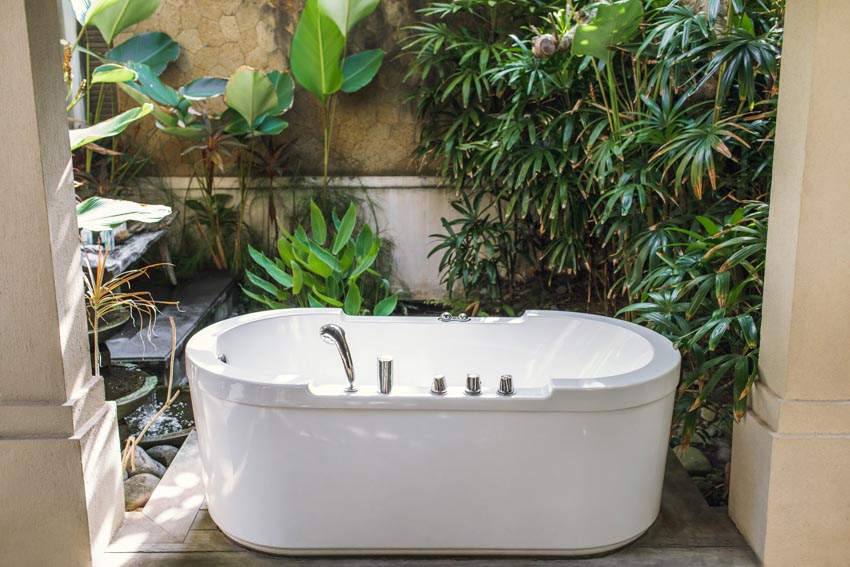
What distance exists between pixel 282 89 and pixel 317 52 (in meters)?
0.39

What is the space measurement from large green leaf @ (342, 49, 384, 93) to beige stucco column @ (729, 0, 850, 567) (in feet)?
10.4

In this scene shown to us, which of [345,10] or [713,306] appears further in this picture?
[345,10]

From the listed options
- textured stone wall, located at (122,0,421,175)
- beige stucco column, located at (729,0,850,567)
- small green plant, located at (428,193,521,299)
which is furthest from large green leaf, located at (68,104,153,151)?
textured stone wall, located at (122,0,421,175)

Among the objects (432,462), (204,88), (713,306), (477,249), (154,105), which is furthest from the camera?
(204,88)

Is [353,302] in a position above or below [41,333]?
below

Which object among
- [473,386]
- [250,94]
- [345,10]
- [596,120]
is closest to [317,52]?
[345,10]

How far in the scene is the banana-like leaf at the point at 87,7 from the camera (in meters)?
3.26

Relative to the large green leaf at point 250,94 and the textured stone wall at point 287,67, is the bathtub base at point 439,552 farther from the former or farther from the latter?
the textured stone wall at point 287,67

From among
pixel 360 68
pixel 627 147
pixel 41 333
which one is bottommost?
pixel 41 333

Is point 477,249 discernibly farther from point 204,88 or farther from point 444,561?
point 444,561

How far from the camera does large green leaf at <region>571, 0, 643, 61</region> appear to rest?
3.08 metres

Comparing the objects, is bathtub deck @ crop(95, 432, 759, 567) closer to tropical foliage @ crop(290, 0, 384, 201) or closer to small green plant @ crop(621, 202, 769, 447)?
small green plant @ crop(621, 202, 769, 447)

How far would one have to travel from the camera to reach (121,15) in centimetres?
448

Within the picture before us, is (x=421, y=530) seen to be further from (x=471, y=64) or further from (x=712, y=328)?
(x=471, y=64)
